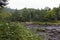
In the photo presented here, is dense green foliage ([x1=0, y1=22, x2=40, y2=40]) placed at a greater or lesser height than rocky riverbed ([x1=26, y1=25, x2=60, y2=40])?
greater

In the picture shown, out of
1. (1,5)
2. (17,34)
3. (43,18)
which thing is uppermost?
(1,5)

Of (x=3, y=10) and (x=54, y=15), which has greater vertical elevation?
(x=3, y=10)

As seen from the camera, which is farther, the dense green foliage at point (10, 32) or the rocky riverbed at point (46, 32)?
the rocky riverbed at point (46, 32)

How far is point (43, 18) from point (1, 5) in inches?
2109

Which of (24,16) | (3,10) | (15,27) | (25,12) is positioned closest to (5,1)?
(3,10)

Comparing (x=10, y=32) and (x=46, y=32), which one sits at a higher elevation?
(x=10, y=32)

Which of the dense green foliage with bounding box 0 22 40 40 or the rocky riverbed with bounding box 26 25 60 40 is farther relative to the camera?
the rocky riverbed with bounding box 26 25 60 40

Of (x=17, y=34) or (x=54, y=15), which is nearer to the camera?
(x=17, y=34)

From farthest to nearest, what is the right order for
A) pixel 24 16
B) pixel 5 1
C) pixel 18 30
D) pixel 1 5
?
pixel 24 16 → pixel 1 5 → pixel 5 1 → pixel 18 30

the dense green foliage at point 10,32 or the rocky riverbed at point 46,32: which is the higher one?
the dense green foliage at point 10,32

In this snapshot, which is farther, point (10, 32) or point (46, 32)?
point (46, 32)

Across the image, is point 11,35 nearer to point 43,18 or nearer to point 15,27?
point 15,27

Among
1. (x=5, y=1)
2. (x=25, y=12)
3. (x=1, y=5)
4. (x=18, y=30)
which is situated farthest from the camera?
(x=25, y=12)

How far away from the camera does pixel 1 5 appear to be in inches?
448
